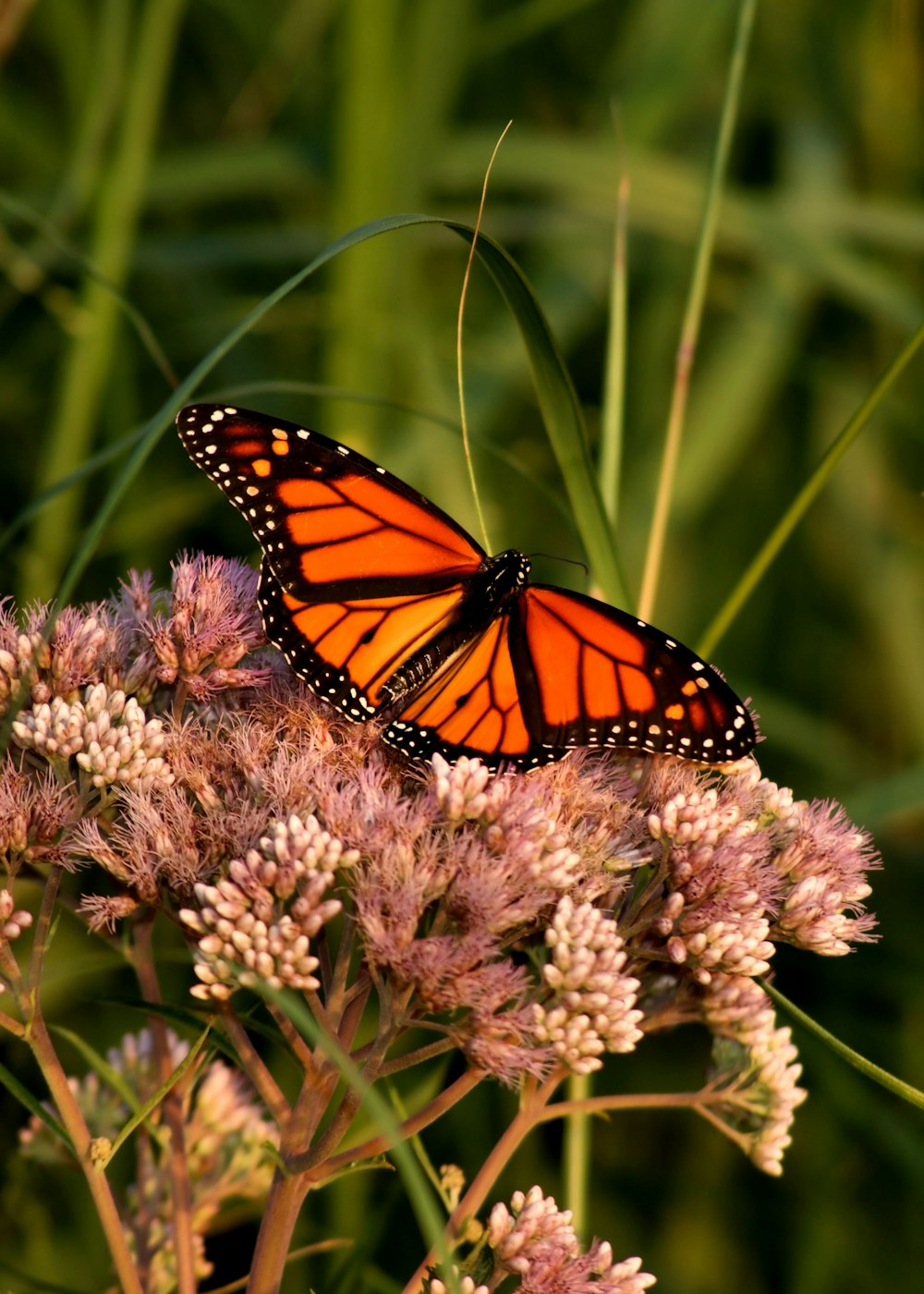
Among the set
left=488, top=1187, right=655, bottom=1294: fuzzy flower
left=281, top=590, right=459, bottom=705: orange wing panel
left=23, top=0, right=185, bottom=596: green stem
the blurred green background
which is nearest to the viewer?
left=488, top=1187, right=655, bottom=1294: fuzzy flower

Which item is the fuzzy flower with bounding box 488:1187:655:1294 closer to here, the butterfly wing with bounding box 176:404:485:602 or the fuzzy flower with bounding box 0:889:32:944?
the fuzzy flower with bounding box 0:889:32:944

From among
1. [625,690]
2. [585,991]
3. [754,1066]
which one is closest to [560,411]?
[625,690]

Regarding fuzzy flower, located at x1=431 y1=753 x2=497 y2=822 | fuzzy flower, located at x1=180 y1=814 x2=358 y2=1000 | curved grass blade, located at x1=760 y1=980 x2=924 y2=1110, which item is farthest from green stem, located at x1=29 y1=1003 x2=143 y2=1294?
curved grass blade, located at x1=760 y1=980 x2=924 y2=1110

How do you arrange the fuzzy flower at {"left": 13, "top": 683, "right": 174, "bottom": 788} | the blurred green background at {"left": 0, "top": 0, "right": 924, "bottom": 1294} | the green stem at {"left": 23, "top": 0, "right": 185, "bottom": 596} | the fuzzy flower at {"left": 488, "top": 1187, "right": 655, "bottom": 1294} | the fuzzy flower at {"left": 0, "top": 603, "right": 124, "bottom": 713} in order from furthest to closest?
the blurred green background at {"left": 0, "top": 0, "right": 924, "bottom": 1294} → the green stem at {"left": 23, "top": 0, "right": 185, "bottom": 596} → the fuzzy flower at {"left": 0, "top": 603, "right": 124, "bottom": 713} → the fuzzy flower at {"left": 13, "top": 683, "right": 174, "bottom": 788} → the fuzzy flower at {"left": 488, "top": 1187, "right": 655, "bottom": 1294}

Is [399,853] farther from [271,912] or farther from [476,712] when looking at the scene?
[476,712]

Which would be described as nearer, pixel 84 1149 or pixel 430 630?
pixel 84 1149

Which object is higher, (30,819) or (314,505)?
(314,505)

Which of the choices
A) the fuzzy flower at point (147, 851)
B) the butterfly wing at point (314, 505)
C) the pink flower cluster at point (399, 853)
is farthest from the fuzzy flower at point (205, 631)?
the fuzzy flower at point (147, 851)

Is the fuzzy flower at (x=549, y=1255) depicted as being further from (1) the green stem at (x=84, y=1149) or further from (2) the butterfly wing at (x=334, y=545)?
(2) the butterfly wing at (x=334, y=545)
